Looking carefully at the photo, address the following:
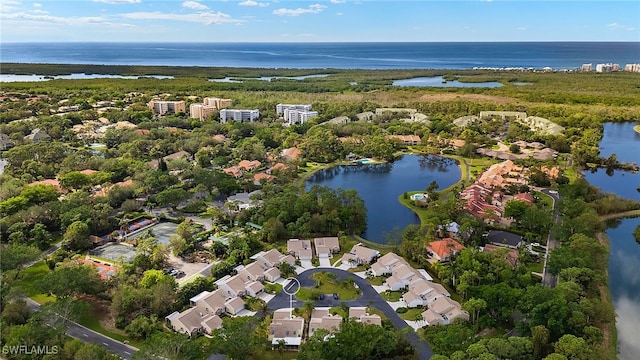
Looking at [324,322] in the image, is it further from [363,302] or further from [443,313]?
[443,313]

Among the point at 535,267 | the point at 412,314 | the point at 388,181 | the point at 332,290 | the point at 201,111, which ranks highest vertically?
the point at 201,111

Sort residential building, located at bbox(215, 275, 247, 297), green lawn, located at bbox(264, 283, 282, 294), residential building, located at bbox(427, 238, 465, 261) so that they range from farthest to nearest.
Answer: residential building, located at bbox(427, 238, 465, 261)
green lawn, located at bbox(264, 283, 282, 294)
residential building, located at bbox(215, 275, 247, 297)

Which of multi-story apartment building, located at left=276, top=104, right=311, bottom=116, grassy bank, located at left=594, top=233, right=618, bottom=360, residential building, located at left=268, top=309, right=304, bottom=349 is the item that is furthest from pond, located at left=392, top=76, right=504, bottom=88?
residential building, located at left=268, top=309, right=304, bottom=349

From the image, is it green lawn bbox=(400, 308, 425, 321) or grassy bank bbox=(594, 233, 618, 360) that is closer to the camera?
grassy bank bbox=(594, 233, 618, 360)

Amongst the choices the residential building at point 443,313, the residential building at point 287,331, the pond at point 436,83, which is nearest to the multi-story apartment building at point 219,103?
the pond at point 436,83

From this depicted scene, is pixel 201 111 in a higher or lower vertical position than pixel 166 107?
lower

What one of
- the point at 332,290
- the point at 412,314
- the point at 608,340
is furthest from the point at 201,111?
the point at 608,340

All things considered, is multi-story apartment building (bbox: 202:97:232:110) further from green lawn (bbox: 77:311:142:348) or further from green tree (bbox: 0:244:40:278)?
green lawn (bbox: 77:311:142:348)

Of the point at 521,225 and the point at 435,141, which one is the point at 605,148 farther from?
the point at 521,225
